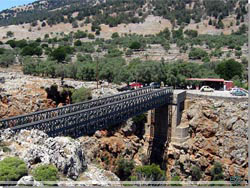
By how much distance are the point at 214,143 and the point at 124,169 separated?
450 inches

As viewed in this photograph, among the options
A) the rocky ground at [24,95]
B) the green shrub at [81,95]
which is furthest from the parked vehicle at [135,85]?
the green shrub at [81,95]

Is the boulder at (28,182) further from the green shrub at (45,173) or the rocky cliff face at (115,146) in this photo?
the rocky cliff face at (115,146)

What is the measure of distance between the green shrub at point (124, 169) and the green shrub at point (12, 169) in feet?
72.4

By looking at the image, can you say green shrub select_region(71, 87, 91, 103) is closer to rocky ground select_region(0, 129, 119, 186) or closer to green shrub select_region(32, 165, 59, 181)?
rocky ground select_region(0, 129, 119, 186)

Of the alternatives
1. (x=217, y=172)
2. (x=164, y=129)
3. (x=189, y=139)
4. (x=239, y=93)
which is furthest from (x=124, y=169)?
(x=239, y=93)

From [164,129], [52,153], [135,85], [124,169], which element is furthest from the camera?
[135,85]

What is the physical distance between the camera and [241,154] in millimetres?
41094

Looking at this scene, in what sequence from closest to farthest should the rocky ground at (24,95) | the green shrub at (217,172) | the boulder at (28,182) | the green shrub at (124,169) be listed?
the boulder at (28,182)
the green shrub at (124,169)
the green shrub at (217,172)
the rocky ground at (24,95)

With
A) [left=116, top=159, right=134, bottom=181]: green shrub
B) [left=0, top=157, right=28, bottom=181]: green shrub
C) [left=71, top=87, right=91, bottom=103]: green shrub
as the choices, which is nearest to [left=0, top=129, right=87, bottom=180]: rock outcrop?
[left=0, top=157, right=28, bottom=181]: green shrub

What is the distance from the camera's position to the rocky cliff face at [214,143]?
4128 cm

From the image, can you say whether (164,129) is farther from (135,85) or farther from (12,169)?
(12,169)

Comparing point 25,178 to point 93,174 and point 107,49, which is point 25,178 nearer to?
point 93,174

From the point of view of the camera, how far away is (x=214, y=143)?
4281cm

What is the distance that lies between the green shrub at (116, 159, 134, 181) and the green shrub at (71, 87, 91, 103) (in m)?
10.4
